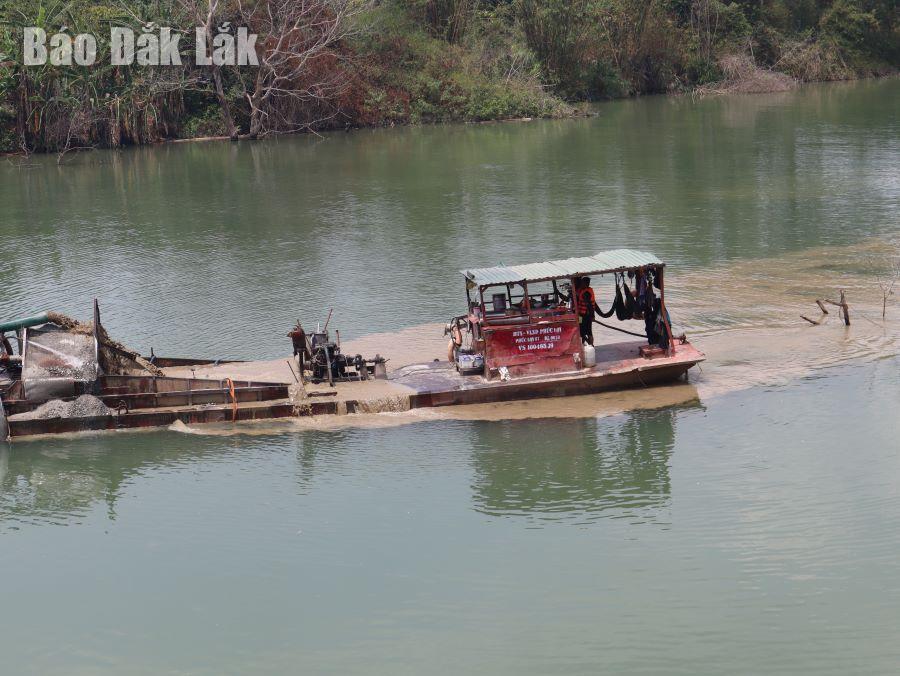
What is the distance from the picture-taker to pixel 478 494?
46.4 ft

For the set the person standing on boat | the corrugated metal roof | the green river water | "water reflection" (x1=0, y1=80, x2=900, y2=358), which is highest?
"water reflection" (x1=0, y1=80, x2=900, y2=358)

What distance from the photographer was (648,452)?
1531 centimetres

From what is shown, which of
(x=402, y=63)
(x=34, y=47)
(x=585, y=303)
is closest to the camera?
(x=585, y=303)

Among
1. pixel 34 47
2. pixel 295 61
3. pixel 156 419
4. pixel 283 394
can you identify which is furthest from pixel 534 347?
pixel 295 61

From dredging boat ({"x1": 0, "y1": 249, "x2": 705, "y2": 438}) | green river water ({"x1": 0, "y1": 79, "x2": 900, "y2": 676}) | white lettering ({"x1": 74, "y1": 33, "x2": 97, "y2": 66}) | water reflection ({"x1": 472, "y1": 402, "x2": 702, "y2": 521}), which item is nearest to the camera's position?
green river water ({"x1": 0, "y1": 79, "x2": 900, "y2": 676})

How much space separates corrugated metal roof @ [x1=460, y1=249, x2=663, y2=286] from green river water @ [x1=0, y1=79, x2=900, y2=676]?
186cm

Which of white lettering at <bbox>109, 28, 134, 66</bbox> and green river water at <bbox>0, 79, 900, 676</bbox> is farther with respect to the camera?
white lettering at <bbox>109, 28, 134, 66</bbox>

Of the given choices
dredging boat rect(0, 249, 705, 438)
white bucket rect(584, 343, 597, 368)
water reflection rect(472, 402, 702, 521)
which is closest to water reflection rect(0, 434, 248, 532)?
dredging boat rect(0, 249, 705, 438)

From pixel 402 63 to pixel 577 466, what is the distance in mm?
39536

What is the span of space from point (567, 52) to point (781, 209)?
29.1 m

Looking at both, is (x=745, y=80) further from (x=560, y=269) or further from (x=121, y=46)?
(x=560, y=269)

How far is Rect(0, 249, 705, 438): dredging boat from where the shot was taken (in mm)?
15641

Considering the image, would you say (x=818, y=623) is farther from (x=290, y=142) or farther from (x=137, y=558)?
(x=290, y=142)

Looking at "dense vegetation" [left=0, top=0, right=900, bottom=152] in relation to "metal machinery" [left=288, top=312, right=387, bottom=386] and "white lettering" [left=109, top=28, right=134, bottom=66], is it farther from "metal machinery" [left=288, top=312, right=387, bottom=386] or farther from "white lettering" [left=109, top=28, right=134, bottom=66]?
"metal machinery" [left=288, top=312, right=387, bottom=386]
